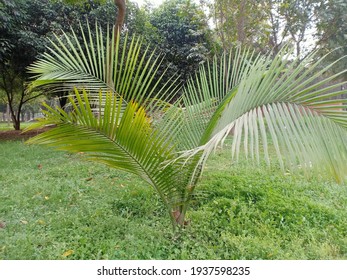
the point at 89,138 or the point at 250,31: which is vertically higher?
the point at 250,31

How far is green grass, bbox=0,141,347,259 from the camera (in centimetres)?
200

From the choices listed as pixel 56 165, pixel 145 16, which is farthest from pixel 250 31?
pixel 56 165

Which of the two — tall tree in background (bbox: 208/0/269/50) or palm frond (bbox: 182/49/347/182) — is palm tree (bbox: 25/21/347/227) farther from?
tall tree in background (bbox: 208/0/269/50)

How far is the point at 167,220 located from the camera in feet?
8.29

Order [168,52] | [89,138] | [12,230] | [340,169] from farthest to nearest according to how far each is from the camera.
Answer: [168,52] < [12,230] < [89,138] < [340,169]

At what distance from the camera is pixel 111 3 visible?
764cm

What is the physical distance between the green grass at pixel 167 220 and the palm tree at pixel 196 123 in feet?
0.78

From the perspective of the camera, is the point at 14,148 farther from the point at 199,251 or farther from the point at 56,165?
the point at 199,251

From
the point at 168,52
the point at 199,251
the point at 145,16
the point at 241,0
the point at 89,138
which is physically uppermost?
the point at 145,16

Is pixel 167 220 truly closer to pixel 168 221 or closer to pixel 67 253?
pixel 168 221

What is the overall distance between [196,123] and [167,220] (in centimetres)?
94

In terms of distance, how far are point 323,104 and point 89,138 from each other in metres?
1.21

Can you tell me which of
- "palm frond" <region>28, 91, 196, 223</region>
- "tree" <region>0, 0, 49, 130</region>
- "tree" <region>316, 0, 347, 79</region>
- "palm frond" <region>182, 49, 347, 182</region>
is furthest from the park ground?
"tree" <region>316, 0, 347, 79</region>

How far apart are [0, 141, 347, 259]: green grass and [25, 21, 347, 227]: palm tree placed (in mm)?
238
